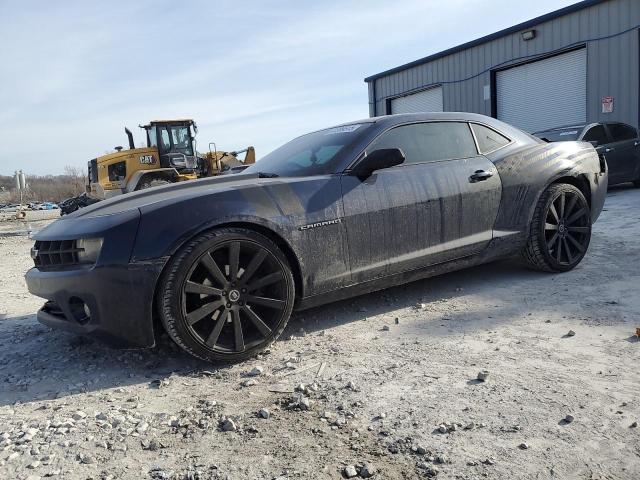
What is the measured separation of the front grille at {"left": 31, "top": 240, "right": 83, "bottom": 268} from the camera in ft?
9.71

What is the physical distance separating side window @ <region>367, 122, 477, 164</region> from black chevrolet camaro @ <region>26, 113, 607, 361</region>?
0.4 inches

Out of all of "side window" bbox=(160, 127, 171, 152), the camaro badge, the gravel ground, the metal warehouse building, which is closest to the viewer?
the gravel ground

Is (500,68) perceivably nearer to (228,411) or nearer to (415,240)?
(415,240)

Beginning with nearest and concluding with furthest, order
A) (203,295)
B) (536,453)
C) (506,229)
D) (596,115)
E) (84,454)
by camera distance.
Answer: (536,453), (84,454), (203,295), (506,229), (596,115)

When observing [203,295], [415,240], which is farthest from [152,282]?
[415,240]

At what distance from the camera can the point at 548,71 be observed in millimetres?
16078

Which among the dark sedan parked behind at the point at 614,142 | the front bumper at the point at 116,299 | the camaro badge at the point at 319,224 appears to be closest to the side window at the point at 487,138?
the camaro badge at the point at 319,224

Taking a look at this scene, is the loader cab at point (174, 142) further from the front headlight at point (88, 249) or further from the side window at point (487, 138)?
the front headlight at point (88, 249)

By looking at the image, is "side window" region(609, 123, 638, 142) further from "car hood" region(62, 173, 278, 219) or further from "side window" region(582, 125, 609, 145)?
"car hood" region(62, 173, 278, 219)

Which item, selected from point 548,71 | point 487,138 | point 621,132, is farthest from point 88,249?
point 548,71

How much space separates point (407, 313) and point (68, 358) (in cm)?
224

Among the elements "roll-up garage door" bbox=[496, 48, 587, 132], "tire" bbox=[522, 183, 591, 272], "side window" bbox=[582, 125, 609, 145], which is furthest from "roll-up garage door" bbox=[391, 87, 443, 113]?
"tire" bbox=[522, 183, 591, 272]

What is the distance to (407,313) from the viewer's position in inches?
151

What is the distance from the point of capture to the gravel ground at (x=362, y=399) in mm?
2035
